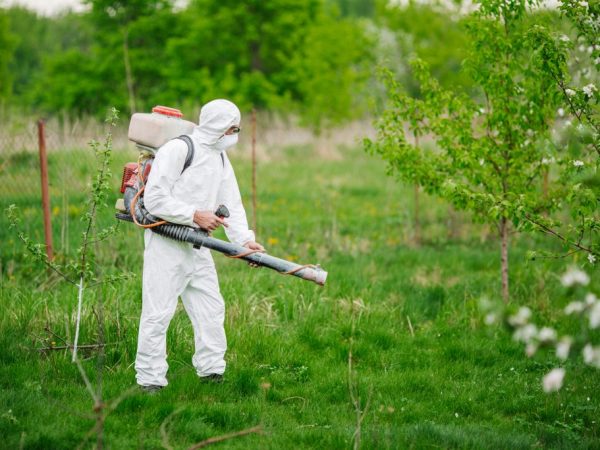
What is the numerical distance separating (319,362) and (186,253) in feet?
5.13

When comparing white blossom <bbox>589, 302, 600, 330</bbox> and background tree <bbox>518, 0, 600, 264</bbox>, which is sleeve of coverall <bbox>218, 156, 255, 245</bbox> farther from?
white blossom <bbox>589, 302, 600, 330</bbox>

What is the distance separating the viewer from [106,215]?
8641 mm

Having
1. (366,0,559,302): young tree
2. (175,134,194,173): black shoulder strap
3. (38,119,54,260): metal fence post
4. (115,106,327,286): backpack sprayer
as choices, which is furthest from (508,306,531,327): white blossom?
(38,119,54,260): metal fence post

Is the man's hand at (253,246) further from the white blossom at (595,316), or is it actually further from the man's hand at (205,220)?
the white blossom at (595,316)

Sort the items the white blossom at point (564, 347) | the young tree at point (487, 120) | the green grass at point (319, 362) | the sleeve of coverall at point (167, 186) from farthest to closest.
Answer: the young tree at point (487, 120), the sleeve of coverall at point (167, 186), the green grass at point (319, 362), the white blossom at point (564, 347)

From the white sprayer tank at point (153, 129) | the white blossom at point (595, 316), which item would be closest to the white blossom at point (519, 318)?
the white blossom at point (595, 316)

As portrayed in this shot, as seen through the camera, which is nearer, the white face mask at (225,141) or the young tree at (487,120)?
the white face mask at (225,141)

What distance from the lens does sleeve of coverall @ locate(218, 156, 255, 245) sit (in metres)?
4.91

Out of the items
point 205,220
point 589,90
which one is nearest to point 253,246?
point 205,220

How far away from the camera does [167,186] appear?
4512 millimetres

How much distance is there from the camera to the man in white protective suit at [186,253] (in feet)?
14.8

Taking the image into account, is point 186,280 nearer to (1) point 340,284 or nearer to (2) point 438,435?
(2) point 438,435

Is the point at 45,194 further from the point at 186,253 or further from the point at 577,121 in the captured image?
the point at 577,121

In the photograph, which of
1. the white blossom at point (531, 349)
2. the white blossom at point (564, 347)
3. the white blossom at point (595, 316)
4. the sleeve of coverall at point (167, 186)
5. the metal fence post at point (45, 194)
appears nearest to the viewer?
the white blossom at point (595, 316)
